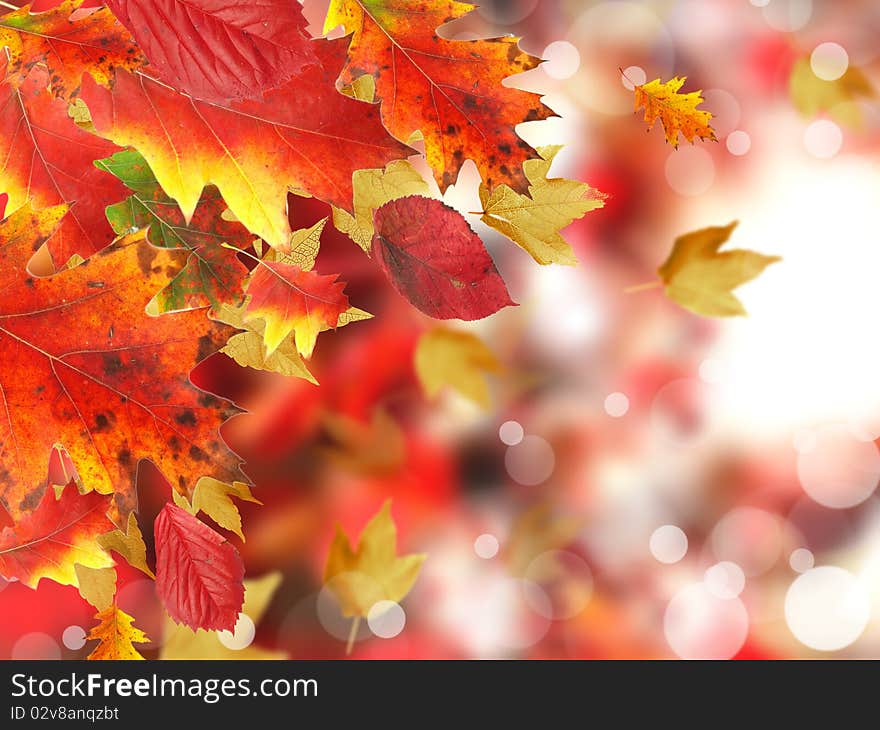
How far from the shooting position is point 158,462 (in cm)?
13

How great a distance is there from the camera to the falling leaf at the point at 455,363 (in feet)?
1.62

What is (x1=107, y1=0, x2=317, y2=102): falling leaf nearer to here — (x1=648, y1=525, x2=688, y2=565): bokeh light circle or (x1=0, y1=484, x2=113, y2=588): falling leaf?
(x1=0, y1=484, x2=113, y2=588): falling leaf

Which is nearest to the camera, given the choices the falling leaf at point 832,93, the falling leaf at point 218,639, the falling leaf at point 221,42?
the falling leaf at point 221,42

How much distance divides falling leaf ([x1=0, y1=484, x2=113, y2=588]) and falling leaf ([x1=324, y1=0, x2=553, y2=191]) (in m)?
0.09

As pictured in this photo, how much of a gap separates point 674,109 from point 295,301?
84 mm

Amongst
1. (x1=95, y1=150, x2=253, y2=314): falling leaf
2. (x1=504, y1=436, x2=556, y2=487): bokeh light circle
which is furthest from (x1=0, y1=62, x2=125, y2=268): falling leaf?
(x1=504, y1=436, x2=556, y2=487): bokeh light circle

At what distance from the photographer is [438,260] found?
13 centimetres

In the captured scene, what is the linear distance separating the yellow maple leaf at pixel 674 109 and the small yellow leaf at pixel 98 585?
6.4 inches

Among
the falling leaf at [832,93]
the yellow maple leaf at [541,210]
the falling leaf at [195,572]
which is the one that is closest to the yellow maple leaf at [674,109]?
the yellow maple leaf at [541,210]

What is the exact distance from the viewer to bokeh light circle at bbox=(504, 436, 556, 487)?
49 cm

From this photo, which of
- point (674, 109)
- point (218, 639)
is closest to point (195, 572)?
point (674, 109)

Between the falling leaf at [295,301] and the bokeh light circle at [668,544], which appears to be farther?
the bokeh light circle at [668,544]

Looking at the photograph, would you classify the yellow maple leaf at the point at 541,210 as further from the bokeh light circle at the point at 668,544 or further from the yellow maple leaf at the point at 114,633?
the bokeh light circle at the point at 668,544

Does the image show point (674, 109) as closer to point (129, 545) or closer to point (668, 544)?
point (129, 545)
